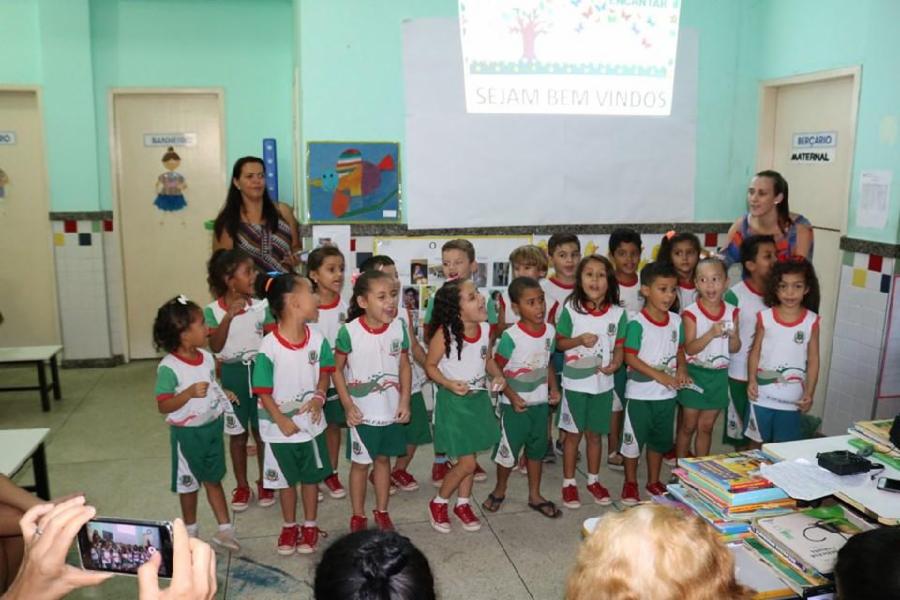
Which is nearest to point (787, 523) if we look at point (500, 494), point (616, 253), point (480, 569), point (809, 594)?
point (809, 594)

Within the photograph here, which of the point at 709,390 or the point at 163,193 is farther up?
the point at 163,193

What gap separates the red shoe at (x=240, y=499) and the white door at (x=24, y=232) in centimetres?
316

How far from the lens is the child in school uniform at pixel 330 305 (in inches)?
131

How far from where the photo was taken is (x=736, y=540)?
6.01 ft

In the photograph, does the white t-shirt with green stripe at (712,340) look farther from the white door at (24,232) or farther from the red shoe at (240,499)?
the white door at (24,232)

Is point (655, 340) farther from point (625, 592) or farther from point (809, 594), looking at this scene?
point (625, 592)

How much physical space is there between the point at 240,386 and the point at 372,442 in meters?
0.71

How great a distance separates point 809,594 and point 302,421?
185 centimetres

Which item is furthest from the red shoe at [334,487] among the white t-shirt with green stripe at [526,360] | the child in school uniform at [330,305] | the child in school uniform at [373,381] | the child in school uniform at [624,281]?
the child in school uniform at [624,281]

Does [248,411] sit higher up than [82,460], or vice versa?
[248,411]

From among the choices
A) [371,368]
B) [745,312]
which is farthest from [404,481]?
[745,312]

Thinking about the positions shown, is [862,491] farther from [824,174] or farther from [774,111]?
[774,111]

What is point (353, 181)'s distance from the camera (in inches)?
167

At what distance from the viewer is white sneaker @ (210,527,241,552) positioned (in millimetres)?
2965
